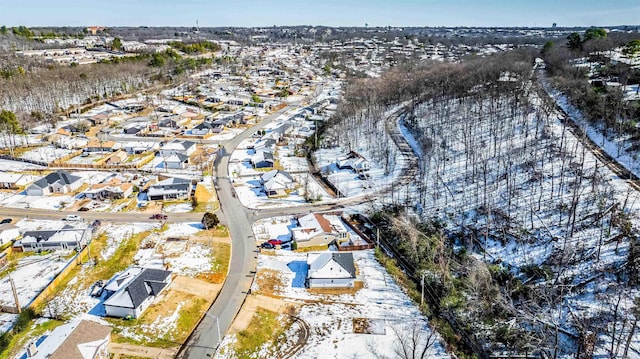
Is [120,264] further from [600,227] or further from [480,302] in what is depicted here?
[600,227]

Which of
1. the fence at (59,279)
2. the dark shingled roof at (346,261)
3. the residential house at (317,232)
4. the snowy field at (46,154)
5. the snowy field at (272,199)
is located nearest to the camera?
the fence at (59,279)

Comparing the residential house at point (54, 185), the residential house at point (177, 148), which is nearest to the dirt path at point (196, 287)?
the residential house at point (54, 185)

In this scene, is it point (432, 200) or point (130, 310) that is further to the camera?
point (432, 200)

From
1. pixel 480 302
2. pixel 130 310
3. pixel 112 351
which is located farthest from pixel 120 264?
pixel 480 302

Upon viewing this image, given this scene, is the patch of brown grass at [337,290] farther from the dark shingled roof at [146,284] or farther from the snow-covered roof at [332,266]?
the dark shingled roof at [146,284]

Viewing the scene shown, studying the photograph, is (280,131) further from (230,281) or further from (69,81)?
(69,81)
